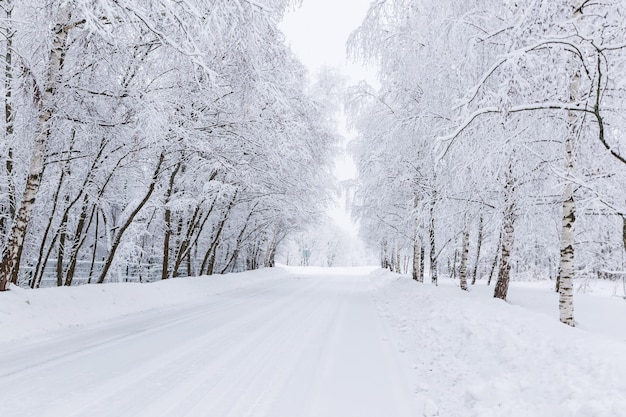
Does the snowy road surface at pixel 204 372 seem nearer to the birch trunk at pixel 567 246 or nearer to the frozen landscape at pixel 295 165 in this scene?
the frozen landscape at pixel 295 165

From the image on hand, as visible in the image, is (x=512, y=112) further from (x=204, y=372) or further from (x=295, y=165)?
(x=295, y=165)

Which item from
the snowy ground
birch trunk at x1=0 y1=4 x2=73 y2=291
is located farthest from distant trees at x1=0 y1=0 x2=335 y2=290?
the snowy ground

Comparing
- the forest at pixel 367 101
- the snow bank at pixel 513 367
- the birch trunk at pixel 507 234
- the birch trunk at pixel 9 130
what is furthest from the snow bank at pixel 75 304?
the birch trunk at pixel 507 234

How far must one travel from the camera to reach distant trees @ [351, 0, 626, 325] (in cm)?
555

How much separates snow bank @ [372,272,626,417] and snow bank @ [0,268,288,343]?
21.0 feet

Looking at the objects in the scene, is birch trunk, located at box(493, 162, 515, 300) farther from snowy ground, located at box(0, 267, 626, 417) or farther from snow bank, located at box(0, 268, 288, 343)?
snow bank, located at box(0, 268, 288, 343)

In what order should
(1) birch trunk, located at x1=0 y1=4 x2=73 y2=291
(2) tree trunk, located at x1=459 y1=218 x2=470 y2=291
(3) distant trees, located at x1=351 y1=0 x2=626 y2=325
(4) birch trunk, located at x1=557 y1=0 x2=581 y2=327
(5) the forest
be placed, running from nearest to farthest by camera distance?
(3) distant trees, located at x1=351 y1=0 x2=626 y2=325, (5) the forest, (4) birch trunk, located at x1=557 y1=0 x2=581 y2=327, (1) birch trunk, located at x1=0 y1=4 x2=73 y2=291, (2) tree trunk, located at x1=459 y1=218 x2=470 y2=291

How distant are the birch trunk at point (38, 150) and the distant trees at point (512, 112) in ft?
21.0

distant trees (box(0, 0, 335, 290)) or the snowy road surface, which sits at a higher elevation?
distant trees (box(0, 0, 335, 290))

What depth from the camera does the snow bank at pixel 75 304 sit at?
275 inches

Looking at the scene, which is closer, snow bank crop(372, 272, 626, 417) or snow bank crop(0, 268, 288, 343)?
snow bank crop(372, 272, 626, 417)

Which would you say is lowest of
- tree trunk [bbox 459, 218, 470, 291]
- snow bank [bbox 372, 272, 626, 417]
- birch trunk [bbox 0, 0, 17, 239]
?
snow bank [bbox 372, 272, 626, 417]

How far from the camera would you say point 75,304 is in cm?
862

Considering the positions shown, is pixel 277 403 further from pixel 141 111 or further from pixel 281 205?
pixel 281 205
